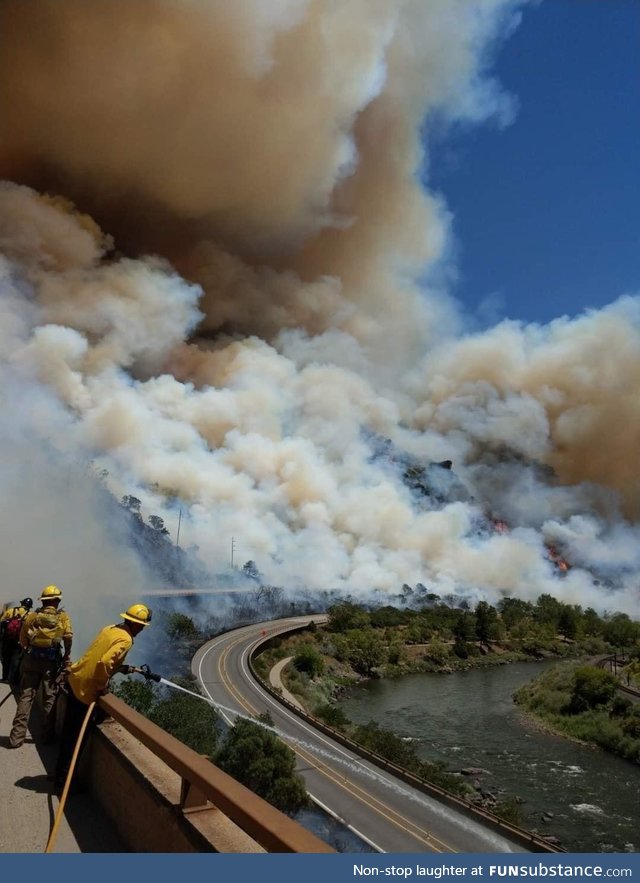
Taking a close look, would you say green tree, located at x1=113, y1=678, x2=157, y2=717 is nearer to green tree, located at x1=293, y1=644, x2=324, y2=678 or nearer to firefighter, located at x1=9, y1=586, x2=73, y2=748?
firefighter, located at x1=9, y1=586, x2=73, y2=748

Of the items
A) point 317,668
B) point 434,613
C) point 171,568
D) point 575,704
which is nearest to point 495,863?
point 575,704

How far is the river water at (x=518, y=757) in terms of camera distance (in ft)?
90.6

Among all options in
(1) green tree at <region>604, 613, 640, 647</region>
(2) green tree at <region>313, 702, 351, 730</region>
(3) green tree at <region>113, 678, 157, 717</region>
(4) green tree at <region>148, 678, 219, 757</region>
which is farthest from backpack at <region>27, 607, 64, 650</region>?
(1) green tree at <region>604, 613, 640, 647</region>

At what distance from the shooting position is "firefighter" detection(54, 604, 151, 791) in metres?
4.76

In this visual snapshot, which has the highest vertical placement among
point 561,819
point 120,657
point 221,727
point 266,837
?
point 120,657

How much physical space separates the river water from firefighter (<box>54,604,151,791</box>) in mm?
27795

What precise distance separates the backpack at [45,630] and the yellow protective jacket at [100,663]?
3.84 ft

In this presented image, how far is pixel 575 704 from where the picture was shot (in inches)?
1820

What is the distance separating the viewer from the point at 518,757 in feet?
123

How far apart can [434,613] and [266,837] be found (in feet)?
331

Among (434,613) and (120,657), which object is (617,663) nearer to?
(434,613)

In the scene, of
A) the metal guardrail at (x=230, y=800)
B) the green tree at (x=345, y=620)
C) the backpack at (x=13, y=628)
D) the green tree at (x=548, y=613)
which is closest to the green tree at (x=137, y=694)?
the backpack at (x=13, y=628)

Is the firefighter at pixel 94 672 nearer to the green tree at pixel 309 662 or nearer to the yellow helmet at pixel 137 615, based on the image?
the yellow helmet at pixel 137 615

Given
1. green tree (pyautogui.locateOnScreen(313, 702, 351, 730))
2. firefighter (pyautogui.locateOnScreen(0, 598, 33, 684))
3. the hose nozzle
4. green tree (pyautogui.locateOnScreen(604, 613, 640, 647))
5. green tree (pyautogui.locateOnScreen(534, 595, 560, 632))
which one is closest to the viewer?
the hose nozzle
